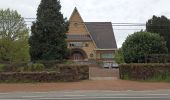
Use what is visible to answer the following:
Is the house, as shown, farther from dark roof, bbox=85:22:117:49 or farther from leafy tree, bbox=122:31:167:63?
leafy tree, bbox=122:31:167:63

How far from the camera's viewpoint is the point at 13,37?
67750mm

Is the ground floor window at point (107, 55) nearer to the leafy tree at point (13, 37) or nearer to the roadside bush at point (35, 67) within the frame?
the leafy tree at point (13, 37)

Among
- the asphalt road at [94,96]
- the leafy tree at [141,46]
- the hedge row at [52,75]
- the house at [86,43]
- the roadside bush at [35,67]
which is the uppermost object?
the house at [86,43]

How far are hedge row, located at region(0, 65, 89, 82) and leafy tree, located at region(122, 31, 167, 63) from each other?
12.4 metres

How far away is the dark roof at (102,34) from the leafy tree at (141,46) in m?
34.8

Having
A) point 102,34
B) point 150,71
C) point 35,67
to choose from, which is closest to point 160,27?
point 102,34

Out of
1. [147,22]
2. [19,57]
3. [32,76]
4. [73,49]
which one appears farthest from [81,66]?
[73,49]

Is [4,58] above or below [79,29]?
below

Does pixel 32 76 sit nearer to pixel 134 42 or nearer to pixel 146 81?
pixel 146 81

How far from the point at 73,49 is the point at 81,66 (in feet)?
148

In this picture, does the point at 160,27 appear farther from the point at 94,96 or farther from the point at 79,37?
the point at 94,96

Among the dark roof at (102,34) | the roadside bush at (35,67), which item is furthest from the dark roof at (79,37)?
the roadside bush at (35,67)

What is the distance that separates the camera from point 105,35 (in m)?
91.2

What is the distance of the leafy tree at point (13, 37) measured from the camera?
214ft
